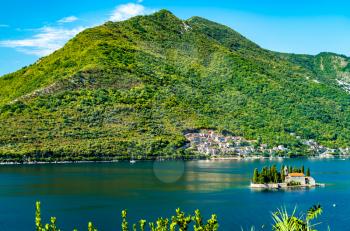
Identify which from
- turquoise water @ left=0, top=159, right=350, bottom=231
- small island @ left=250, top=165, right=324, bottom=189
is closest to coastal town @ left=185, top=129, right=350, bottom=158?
turquoise water @ left=0, top=159, right=350, bottom=231

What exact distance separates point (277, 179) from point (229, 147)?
257 ft

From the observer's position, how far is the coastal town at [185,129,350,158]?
164m

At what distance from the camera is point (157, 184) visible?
96938 millimetres

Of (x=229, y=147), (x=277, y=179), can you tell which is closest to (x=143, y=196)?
(x=277, y=179)

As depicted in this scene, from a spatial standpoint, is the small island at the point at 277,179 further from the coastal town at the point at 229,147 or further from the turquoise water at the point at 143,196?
the coastal town at the point at 229,147

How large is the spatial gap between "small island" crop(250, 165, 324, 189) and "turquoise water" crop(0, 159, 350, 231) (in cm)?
269

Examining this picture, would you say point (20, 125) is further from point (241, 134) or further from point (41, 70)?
point (241, 134)

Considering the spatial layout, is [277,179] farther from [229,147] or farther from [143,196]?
[229,147]

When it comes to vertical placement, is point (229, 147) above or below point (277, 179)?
above

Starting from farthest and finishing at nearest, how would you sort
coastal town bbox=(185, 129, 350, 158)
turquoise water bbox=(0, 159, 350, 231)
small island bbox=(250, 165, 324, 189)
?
coastal town bbox=(185, 129, 350, 158) → small island bbox=(250, 165, 324, 189) → turquoise water bbox=(0, 159, 350, 231)

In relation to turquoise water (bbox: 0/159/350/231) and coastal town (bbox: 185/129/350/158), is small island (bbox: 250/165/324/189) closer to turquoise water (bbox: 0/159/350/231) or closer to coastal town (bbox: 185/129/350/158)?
turquoise water (bbox: 0/159/350/231)

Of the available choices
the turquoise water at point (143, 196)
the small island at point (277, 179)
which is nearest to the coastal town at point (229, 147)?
the turquoise water at point (143, 196)

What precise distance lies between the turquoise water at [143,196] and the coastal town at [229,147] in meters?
38.5

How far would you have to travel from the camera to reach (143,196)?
81.2 m
